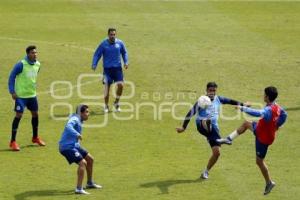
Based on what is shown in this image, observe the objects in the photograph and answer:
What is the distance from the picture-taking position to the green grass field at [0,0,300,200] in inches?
755

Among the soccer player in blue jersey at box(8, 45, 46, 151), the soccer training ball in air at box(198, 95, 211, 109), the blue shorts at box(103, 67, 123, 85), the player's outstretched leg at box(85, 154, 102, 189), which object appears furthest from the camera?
the blue shorts at box(103, 67, 123, 85)

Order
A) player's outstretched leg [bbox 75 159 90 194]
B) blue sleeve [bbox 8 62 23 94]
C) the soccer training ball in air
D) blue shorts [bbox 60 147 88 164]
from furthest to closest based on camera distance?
blue sleeve [bbox 8 62 23 94]
the soccer training ball in air
blue shorts [bbox 60 147 88 164]
player's outstretched leg [bbox 75 159 90 194]

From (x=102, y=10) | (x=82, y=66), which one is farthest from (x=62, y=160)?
(x=102, y=10)

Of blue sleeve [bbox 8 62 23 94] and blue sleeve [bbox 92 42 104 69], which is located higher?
blue sleeve [bbox 92 42 104 69]

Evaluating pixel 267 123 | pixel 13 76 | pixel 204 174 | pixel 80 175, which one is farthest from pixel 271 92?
pixel 13 76

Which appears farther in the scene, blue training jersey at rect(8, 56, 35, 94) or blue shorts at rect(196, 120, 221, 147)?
blue training jersey at rect(8, 56, 35, 94)

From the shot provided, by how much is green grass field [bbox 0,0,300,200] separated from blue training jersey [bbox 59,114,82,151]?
1072 millimetres

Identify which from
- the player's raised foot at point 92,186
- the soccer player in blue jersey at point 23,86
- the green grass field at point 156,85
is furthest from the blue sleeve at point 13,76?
the player's raised foot at point 92,186

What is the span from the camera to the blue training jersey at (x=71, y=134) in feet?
59.4

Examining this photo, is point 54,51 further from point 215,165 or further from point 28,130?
point 215,165

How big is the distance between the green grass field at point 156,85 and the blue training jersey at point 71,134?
107 centimetres

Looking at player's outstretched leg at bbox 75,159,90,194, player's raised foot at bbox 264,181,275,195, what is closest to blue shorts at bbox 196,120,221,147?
player's raised foot at bbox 264,181,275,195

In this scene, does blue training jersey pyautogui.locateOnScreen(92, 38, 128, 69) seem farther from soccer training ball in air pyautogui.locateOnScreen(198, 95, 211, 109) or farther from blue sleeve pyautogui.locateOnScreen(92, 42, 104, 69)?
soccer training ball in air pyautogui.locateOnScreen(198, 95, 211, 109)

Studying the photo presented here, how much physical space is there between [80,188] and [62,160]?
9.19 ft
